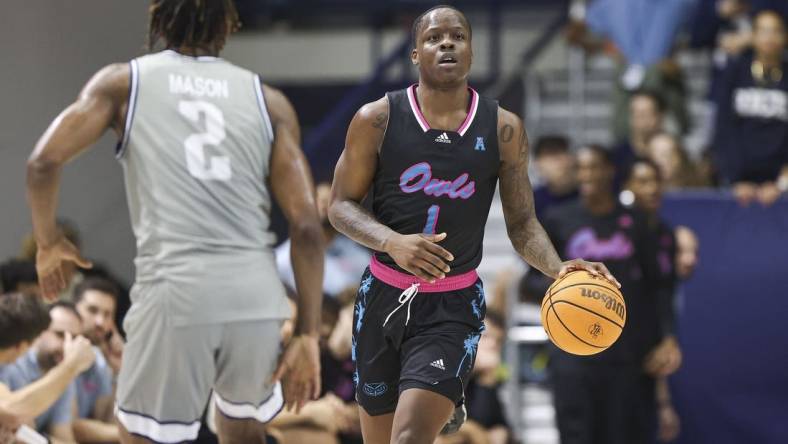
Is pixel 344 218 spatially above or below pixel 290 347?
above

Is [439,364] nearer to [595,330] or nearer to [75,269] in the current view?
[595,330]

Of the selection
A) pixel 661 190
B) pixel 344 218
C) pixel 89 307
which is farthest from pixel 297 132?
pixel 661 190

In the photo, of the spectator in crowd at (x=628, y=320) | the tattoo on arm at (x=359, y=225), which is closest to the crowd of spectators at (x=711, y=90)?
the spectator in crowd at (x=628, y=320)

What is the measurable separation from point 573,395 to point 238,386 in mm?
4166

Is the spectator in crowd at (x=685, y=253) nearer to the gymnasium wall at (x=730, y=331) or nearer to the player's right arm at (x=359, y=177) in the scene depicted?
the gymnasium wall at (x=730, y=331)

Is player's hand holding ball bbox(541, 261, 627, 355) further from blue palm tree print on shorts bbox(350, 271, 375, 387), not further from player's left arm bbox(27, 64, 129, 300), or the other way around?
player's left arm bbox(27, 64, 129, 300)

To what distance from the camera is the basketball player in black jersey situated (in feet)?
16.4

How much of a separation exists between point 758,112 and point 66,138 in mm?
6631

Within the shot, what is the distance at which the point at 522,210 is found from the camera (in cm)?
525

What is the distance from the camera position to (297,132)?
5.09 m

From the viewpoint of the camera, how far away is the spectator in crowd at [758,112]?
9930mm

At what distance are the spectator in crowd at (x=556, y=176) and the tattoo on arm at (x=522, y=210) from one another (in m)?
4.54

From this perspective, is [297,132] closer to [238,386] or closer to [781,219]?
Answer: [238,386]

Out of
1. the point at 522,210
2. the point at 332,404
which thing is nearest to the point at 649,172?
the point at 332,404
